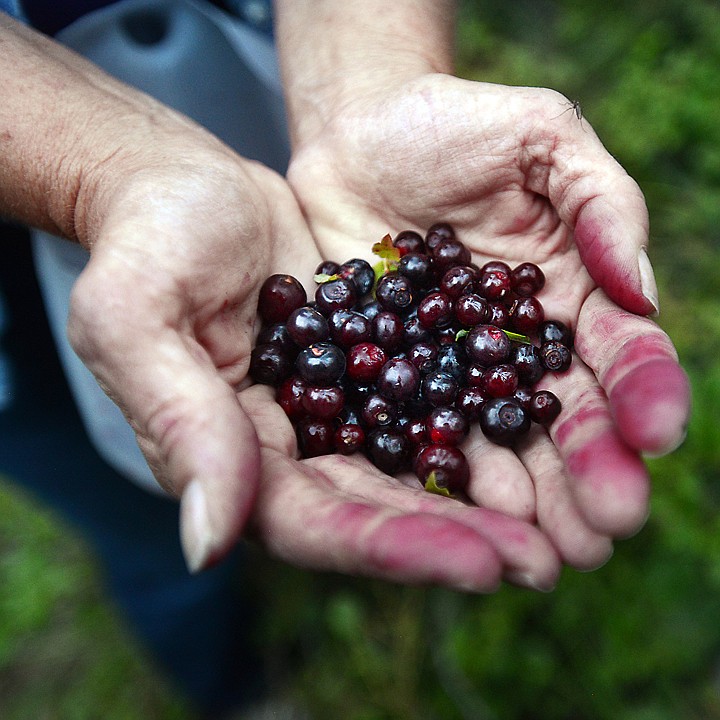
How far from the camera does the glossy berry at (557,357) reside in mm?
2381

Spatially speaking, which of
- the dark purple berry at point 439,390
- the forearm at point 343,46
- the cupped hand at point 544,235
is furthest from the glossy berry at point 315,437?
the forearm at point 343,46

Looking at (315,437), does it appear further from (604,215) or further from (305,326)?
(604,215)

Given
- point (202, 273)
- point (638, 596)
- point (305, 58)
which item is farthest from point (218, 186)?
point (638, 596)

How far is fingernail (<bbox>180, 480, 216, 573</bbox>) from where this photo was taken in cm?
173

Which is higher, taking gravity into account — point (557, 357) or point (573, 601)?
point (557, 357)

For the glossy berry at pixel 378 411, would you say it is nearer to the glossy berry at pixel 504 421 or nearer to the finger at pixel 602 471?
the glossy berry at pixel 504 421

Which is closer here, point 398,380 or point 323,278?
point 398,380

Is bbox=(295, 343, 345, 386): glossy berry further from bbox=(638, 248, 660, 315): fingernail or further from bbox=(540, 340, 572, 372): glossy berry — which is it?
bbox=(638, 248, 660, 315): fingernail

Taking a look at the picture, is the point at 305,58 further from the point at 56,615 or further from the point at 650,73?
the point at 56,615

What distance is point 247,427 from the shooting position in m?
1.91

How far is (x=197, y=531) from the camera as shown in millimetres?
1729

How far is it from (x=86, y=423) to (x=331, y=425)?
1397mm

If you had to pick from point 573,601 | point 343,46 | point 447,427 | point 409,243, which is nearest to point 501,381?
point 447,427

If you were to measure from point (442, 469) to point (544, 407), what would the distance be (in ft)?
1.22
